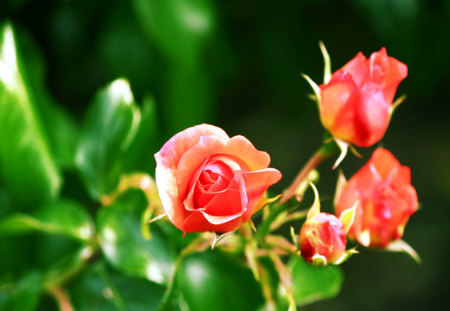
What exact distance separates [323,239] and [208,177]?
109 mm

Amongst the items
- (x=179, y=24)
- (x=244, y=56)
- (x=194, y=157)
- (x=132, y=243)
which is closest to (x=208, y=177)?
(x=194, y=157)

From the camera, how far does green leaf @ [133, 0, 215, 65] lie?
880 mm

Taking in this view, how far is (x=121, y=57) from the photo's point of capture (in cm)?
99

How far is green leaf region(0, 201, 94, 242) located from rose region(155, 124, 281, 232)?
0.29 m

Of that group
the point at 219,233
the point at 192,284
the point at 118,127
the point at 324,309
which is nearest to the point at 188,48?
the point at 118,127

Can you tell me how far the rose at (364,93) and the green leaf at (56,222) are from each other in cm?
34

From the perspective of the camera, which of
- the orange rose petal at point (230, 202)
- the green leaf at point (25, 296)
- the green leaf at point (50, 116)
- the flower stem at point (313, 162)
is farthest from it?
the green leaf at point (50, 116)

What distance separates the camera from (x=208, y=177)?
0.45 meters

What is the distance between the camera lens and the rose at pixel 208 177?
1.45 ft

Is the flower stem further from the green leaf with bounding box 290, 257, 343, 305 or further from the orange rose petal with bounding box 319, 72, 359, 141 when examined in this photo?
the green leaf with bounding box 290, 257, 343, 305

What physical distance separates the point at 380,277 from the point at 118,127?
1.24m

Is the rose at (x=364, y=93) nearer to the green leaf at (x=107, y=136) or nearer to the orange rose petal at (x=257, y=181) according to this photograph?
the orange rose petal at (x=257, y=181)

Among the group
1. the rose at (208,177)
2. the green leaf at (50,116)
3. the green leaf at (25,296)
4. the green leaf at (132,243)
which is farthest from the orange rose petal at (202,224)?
the green leaf at (50,116)

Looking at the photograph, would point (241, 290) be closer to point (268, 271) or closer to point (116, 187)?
point (268, 271)
